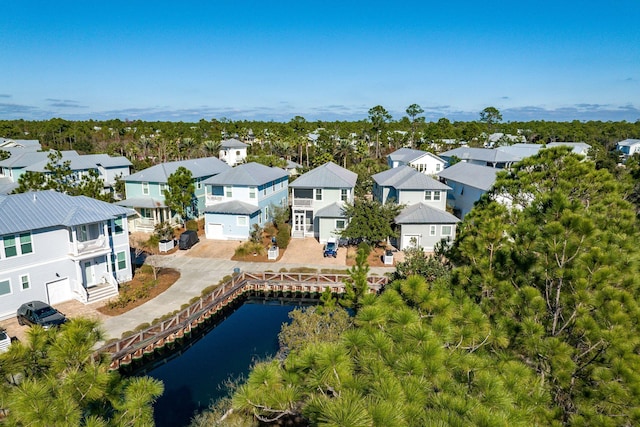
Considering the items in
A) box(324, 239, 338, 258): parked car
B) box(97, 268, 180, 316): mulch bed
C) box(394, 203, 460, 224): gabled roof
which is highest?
box(394, 203, 460, 224): gabled roof

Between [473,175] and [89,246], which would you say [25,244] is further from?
[473,175]

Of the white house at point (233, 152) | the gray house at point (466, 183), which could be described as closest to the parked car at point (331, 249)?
the gray house at point (466, 183)

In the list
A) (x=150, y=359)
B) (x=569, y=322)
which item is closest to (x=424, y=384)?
(x=569, y=322)

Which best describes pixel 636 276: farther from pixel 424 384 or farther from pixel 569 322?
pixel 424 384

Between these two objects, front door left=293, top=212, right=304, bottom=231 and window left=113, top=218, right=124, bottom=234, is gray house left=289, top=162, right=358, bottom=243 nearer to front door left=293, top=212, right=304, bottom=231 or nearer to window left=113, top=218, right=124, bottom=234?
front door left=293, top=212, right=304, bottom=231

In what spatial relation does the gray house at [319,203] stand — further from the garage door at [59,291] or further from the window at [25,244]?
the window at [25,244]

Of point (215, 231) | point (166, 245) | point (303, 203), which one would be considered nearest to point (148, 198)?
point (215, 231)

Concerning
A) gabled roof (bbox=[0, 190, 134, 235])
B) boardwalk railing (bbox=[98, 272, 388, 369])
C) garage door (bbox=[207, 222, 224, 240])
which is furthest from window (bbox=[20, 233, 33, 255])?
garage door (bbox=[207, 222, 224, 240])
